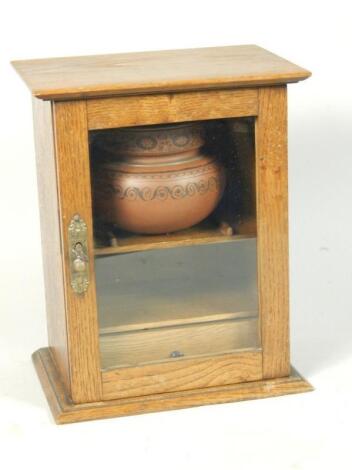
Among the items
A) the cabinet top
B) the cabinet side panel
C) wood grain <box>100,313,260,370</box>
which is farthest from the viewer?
wood grain <box>100,313,260,370</box>

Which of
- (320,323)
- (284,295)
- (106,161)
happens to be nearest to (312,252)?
(320,323)

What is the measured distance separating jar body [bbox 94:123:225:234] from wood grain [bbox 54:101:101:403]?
0.05 metres

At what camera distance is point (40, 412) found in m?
3.03

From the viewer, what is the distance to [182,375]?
3.04 meters

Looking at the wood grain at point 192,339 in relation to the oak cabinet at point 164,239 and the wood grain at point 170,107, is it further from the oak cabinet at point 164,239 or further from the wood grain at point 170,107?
the wood grain at point 170,107

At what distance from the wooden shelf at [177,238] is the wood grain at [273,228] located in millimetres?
42

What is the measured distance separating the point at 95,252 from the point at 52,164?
18 centimetres

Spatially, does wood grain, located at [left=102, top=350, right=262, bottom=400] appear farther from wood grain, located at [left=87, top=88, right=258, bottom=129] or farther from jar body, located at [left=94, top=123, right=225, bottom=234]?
wood grain, located at [left=87, top=88, right=258, bottom=129]

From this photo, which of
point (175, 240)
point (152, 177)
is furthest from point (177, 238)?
point (152, 177)

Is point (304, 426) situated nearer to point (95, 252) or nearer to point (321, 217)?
point (95, 252)

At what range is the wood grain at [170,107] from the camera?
2859 mm

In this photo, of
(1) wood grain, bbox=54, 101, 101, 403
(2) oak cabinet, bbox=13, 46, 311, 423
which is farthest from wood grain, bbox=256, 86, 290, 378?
(1) wood grain, bbox=54, 101, 101, 403

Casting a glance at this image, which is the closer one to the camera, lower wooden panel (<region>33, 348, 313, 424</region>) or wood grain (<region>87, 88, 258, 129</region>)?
wood grain (<region>87, 88, 258, 129</region>)

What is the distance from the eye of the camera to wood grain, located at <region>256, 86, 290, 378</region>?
294cm
